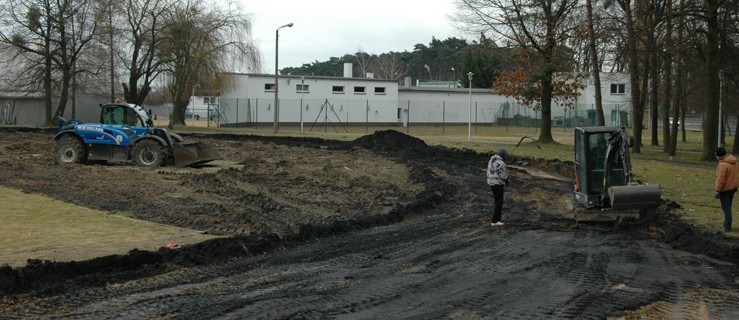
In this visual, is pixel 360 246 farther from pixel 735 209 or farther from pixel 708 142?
pixel 708 142

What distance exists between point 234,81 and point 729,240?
5851 cm

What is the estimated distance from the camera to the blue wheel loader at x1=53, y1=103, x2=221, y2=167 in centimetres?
2405

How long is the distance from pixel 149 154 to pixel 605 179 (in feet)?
50.7

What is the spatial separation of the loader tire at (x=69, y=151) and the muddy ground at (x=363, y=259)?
6.58 ft

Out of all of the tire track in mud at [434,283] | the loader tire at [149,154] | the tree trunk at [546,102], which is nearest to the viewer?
the tire track in mud at [434,283]

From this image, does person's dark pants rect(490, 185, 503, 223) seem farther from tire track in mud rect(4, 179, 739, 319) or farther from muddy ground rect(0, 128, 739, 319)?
tire track in mud rect(4, 179, 739, 319)

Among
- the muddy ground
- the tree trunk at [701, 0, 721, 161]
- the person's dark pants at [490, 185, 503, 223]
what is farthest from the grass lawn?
the tree trunk at [701, 0, 721, 161]

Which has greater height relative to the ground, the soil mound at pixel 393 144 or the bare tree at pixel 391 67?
the bare tree at pixel 391 67

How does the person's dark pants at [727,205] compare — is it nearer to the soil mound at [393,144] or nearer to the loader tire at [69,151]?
the soil mound at [393,144]

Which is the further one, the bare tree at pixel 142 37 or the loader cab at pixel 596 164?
the bare tree at pixel 142 37

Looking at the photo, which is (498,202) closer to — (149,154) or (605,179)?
(605,179)

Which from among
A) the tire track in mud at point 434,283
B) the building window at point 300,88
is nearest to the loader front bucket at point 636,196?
the tire track in mud at point 434,283

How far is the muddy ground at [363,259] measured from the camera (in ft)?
25.4

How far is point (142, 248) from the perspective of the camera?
10.6 metres
